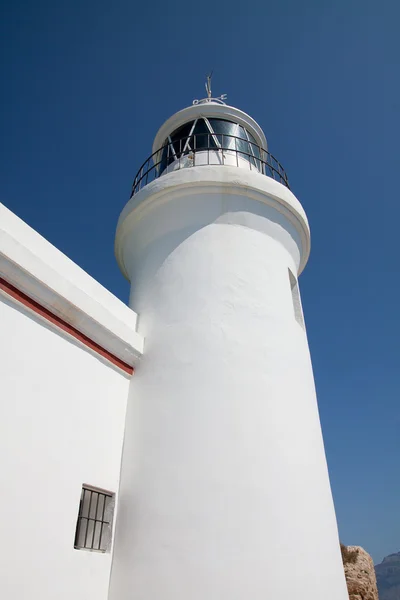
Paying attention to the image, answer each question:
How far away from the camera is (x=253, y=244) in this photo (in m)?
7.73

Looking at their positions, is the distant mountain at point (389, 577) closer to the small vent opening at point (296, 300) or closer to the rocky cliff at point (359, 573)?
the rocky cliff at point (359, 573)

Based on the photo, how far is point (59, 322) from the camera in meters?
5.94

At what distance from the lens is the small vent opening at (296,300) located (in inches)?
319

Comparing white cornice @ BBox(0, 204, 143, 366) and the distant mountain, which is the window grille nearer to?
white cornice @ BBox(0, 204, 143, 366)

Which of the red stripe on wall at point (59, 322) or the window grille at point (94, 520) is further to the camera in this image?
the window grille at point (94, 520)

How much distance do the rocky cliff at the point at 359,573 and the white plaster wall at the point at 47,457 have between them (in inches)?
351

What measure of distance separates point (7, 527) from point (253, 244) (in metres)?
5.36

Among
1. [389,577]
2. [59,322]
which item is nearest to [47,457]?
[59,322]

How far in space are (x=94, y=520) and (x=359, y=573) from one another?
32.1ft

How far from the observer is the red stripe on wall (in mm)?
5379

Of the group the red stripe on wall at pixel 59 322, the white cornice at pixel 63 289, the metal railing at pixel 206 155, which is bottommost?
the red stripe on wall at pixel 59 322

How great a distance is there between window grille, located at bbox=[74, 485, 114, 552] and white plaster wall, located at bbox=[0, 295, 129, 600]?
6.0 inches

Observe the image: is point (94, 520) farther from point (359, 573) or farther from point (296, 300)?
point (359, 573)

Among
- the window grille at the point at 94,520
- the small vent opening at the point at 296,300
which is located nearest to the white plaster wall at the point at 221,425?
the window grille at the point at 94,520
